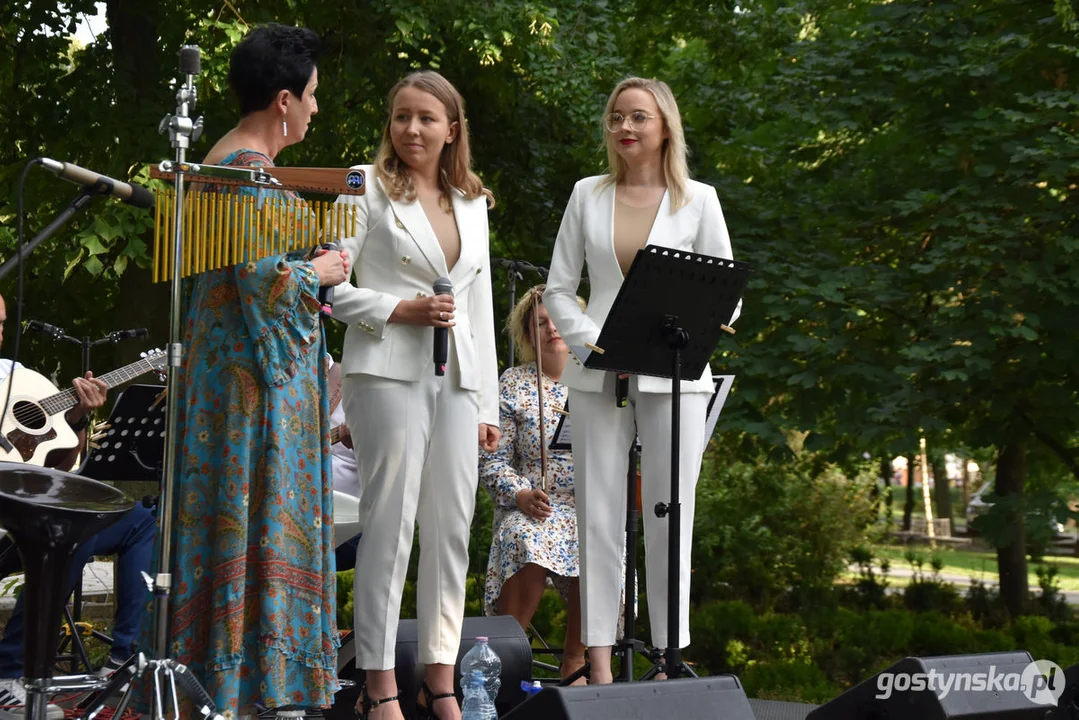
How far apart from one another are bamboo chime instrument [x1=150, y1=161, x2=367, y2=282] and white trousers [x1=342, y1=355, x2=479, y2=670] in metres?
0.72

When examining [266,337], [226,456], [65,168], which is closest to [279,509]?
[226,456]

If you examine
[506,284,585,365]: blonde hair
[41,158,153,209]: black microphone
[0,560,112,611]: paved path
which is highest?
[506,284,585,365]: blonde hair

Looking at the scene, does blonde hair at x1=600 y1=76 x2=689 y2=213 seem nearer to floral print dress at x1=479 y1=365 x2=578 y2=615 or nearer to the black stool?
floral print dress at x1=479 y1=365 x2=578 y2=615

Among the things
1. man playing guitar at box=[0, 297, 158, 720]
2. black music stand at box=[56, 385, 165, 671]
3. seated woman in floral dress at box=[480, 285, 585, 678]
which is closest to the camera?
black music stand at box=[56, 385, 165, 671]

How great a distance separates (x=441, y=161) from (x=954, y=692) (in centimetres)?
231

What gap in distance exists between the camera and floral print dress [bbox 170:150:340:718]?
11.0 feet

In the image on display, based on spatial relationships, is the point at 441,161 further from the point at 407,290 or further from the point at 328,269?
the point at 328,269

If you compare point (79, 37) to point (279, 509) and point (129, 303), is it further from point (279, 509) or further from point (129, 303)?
point (279, 509)

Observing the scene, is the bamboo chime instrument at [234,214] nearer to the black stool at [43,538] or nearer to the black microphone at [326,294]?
the black microphone at [326,294]

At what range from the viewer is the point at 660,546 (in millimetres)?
4305

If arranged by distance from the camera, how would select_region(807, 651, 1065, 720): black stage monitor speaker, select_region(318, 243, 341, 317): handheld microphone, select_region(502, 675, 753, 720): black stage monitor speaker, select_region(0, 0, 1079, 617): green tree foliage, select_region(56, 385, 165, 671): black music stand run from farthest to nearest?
select_region(0, 0, 1079, 617): green tree foliage, select_region(56, 385, 165, 671): black music stand, select_region(318, 243, 341, 317): handheld microphone, select_region(807, 651, 1065, 720): black stage monitor speaker, select_region(502, 675, 753, 720): black stage monitor speaker

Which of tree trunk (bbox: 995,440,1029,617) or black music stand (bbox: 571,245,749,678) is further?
tree trunk (bbox: 995,440,1029,617)

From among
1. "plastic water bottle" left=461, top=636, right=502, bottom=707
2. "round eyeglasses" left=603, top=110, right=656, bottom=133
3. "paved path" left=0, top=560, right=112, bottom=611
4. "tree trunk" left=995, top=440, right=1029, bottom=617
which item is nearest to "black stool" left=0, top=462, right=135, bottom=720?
"plastic water bottle" left=461, top=636, right=502, bottom=707

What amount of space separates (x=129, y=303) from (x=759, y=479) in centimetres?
496
